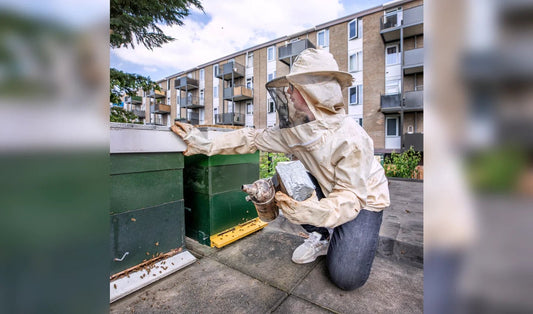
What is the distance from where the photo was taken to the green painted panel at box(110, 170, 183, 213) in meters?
1.70

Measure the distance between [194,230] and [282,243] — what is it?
89cm

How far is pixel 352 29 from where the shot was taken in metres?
13.5

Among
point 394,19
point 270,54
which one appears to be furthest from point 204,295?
point 270,54

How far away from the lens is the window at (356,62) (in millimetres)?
13344

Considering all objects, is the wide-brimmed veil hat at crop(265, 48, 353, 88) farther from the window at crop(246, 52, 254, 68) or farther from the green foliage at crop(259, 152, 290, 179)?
the window at crop(246, 52, 254, 68)

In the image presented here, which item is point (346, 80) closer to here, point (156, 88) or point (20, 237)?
point (20, 237)

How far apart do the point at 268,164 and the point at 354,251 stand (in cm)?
311

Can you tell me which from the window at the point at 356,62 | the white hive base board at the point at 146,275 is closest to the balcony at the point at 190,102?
the window at the point at 356,62

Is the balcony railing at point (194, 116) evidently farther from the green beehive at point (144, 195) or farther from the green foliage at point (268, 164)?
the green beehive at point (144, 195)

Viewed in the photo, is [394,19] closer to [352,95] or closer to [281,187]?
[352,95]

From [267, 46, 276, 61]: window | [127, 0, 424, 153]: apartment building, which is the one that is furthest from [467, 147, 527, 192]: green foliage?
[267, 46, 276, 61]: window

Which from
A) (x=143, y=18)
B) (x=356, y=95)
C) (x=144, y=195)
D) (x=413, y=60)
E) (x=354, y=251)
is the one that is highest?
(x=413, y=60)

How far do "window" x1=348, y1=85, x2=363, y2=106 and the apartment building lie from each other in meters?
0.05

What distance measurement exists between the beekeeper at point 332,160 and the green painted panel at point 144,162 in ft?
0.69
